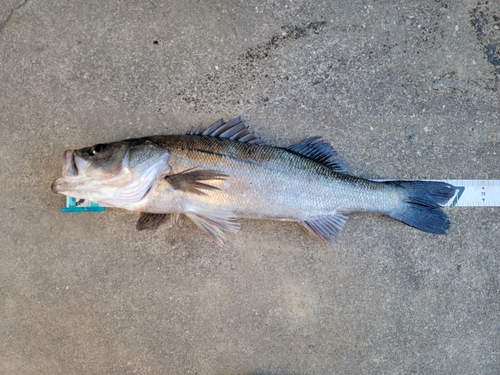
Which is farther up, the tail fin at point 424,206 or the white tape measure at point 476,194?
the tail fin at point 424,206

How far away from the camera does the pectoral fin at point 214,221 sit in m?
2.77

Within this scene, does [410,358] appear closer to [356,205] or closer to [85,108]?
[356,205]

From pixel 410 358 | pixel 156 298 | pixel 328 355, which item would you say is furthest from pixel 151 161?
pixel 410 358

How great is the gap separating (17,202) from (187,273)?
165cm

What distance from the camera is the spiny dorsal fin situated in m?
2.61

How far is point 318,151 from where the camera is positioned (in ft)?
9.74

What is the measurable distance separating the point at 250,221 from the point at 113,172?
4.12 feet

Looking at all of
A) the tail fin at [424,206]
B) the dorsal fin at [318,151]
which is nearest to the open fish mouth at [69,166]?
the dorsal fin at [318,151]

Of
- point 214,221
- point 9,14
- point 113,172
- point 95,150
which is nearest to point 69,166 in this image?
point 95,150

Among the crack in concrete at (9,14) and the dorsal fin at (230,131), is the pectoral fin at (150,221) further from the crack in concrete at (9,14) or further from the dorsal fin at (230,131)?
the crack in concrete at (9,14)

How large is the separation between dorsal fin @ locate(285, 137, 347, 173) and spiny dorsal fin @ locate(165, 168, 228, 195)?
2.43ft

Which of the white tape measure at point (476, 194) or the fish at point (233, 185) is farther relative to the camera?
the white tape measure at point (476, 194)

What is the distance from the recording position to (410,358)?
3215 mm

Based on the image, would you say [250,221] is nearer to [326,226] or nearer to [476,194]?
[326,226]
